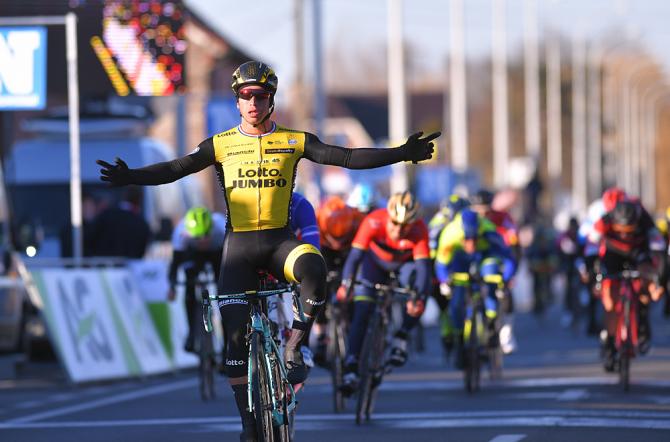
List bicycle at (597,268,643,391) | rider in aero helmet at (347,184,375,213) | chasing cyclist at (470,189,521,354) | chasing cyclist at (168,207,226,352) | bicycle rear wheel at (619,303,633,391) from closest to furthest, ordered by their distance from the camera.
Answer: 1. bicycle rear wheel at (619,303,633,391)
2. bicycle at (597,268,643,391)
3. rider in aero helmet at (347,184,375,213)
4. chasing cyclist at (168,207,226,352)
5. chasing cyclist at (470,189,521,354)

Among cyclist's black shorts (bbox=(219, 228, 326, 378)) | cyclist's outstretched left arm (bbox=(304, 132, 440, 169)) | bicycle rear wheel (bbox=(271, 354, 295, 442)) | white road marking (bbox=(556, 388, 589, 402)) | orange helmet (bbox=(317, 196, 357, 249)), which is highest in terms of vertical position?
cyclist's outstretched left arm (bbox=(304, 132, 440, 169))

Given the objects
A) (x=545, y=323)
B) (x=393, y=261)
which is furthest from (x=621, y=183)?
(x=393, y=261)

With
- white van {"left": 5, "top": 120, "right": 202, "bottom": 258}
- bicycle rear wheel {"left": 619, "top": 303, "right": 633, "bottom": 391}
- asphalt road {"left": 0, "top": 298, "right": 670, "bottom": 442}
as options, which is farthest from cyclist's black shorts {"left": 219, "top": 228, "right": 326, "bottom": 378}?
white van {"left": 5, "top": 120, "right": 202, "bottom": 258}

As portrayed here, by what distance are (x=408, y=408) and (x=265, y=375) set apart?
17.1 ft

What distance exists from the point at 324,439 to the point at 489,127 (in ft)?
353

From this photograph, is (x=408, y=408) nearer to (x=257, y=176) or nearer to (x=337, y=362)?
(x=337, y=362)

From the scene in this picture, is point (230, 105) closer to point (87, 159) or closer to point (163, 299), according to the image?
point (87, 159)

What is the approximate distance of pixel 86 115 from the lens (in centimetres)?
2658

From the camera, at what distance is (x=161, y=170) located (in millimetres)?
10117

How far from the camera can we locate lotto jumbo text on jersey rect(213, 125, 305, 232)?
10.2m

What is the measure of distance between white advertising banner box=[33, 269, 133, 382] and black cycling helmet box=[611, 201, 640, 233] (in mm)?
5656

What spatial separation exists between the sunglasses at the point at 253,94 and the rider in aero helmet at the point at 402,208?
14.8 ft

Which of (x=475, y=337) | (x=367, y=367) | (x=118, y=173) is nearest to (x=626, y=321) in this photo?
(x=475, y=337)

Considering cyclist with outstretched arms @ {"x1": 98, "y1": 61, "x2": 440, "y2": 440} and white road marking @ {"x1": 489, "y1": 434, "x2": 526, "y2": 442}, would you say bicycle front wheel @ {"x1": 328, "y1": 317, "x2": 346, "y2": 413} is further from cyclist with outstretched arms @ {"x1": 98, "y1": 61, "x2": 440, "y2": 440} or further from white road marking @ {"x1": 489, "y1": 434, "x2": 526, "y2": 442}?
cyclist with outstretched arms @ {"x1": 98, "y1": 61, "x2": 440, "y2": 440}
